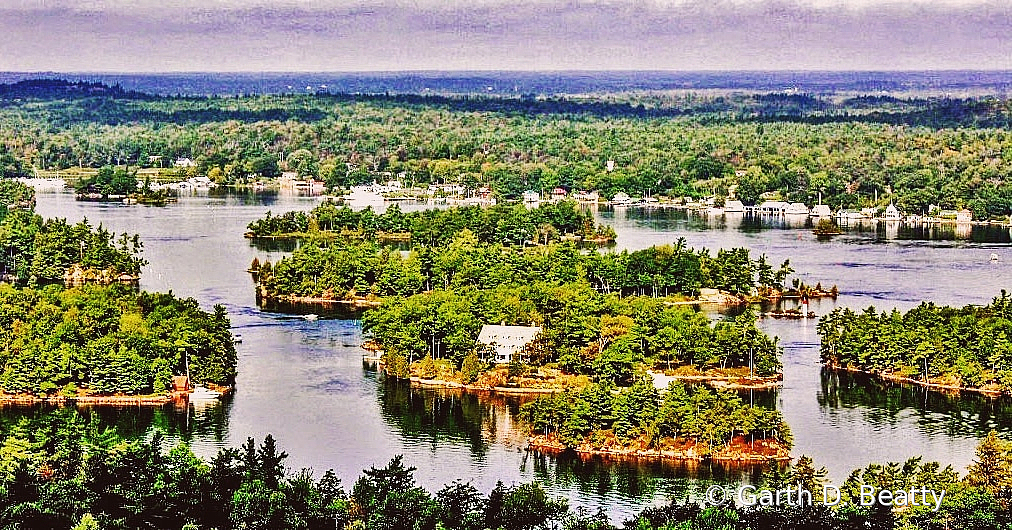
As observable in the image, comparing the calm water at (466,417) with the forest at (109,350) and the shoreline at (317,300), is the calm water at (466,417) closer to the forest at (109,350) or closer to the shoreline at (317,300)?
the shoreline at (317,300)

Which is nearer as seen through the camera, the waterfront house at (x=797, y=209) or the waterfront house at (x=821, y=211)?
the waterfront house at (x=821, y=211)

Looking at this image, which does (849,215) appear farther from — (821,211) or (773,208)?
(773,208)

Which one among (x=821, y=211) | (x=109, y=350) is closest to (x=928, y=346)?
(x=109, y=350)

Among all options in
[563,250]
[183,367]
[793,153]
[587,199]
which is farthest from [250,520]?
[793,153]

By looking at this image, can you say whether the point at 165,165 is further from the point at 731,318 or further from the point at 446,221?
the point at 731,318

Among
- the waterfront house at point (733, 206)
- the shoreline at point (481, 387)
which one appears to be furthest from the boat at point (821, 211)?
the shoreline at point (481, 387)

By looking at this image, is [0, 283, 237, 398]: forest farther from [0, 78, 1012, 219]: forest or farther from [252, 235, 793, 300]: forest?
[0, 78, 1012, 219]: forest

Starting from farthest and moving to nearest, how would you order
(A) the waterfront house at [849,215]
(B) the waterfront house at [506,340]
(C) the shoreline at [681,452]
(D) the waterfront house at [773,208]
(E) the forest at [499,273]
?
1. (D) the waterfront house at [773,208]
2. (A) the waterfront house at [849,215]
3. (E) the forest at [499,273]
4. (B) the waterfront house at [506,340]
5. (C) the shoreline at [681,452]
